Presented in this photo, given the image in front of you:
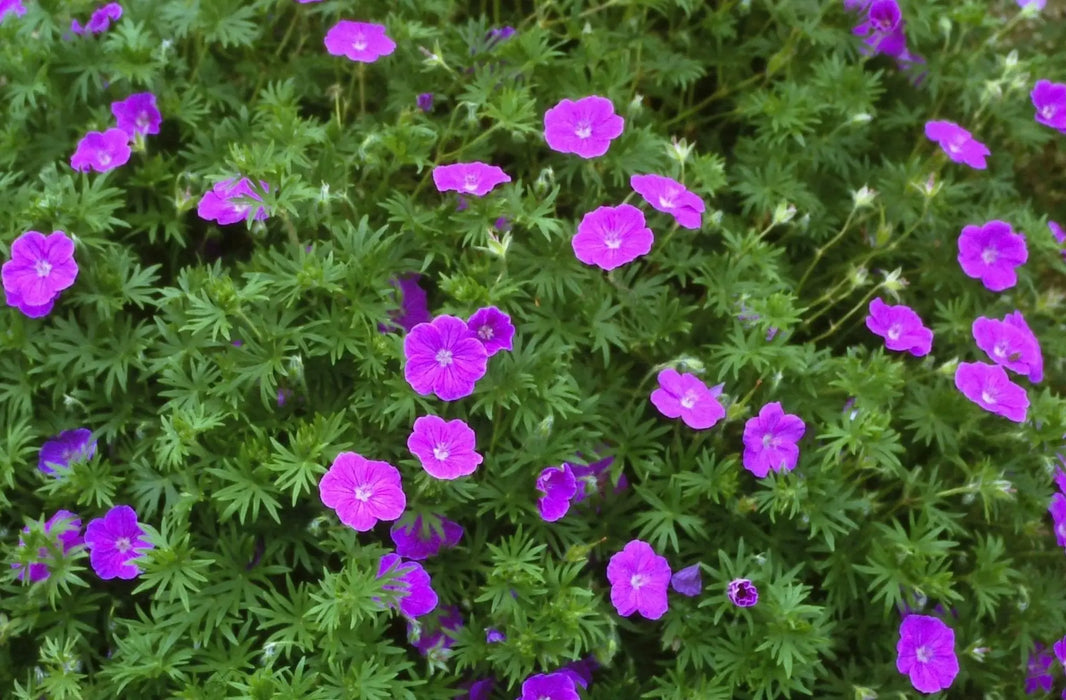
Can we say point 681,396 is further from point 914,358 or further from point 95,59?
point 95,59

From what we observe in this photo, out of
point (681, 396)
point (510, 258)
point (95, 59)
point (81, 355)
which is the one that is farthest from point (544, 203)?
point (95, 59)

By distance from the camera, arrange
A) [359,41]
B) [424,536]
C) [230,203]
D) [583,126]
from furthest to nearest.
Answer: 1. [359,41]
2. [583,126]
3. [230,203]
4. [424,536]

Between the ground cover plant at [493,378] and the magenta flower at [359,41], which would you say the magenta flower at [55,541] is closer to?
the ground cover plant at [493,378]

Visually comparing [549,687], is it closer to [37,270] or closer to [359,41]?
[37,270]

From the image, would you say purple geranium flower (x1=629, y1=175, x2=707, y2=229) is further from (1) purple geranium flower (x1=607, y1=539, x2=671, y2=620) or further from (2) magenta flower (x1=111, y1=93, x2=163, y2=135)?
(2) magenta flower (x1=111, y1=93, x2=163, y2=135)

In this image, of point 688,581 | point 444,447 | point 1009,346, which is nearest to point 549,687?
point 688,581
